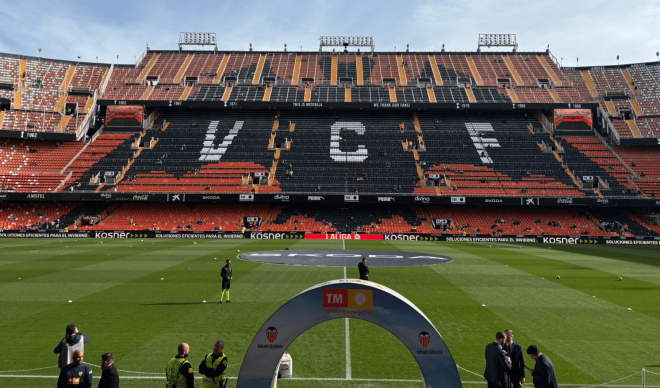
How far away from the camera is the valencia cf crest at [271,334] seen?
5.21m

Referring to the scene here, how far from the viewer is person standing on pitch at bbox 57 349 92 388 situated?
19.3 ft

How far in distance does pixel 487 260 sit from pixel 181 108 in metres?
56.9

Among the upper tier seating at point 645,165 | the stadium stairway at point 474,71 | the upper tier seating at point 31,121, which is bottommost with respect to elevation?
the upper tier seating at point 645,165

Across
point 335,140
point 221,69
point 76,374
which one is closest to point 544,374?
point 76,374

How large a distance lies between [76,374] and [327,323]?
7.12 meters

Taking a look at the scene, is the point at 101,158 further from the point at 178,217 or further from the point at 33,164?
the point at 178,217

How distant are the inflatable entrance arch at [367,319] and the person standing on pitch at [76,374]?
2668 millimetres

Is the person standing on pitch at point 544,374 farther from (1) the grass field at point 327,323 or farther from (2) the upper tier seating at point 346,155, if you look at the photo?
(2) the upper tier seating at point 346,155

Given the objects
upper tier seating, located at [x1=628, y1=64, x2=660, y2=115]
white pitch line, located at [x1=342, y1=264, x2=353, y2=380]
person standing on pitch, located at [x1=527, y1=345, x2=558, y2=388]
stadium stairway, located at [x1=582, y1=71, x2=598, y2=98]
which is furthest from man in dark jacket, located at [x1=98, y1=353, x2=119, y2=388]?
stadium stairway, located at [x1=582, y1=71, x2=598, y2=98]

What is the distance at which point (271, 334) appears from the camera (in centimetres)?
521

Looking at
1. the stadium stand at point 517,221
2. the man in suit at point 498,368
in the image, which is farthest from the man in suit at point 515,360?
the stadium stand at point 517,221

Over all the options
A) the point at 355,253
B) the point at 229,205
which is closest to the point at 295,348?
the point at 355,253

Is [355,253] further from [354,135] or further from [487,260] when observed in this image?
[354,135]

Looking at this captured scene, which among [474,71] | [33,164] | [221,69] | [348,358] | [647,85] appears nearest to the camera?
[348,358]
